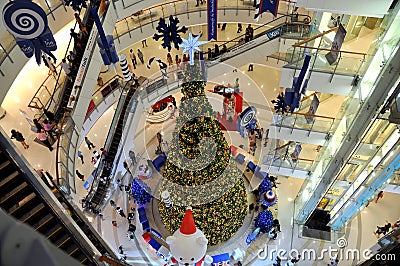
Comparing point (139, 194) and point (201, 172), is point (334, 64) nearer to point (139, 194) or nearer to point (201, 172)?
point (201, 172)

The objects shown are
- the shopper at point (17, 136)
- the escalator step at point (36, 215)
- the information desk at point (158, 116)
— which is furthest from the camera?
the information desk at point (158, 116)

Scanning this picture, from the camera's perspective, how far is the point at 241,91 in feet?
65.2

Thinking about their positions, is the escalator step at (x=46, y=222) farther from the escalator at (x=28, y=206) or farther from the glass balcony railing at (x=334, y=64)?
the glass balcony railing at (x=334, y=64)

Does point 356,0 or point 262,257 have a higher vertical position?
point 356,0

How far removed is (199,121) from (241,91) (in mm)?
9412

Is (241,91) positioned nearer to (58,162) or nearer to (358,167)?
(358,167)

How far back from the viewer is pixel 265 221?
14375 mm

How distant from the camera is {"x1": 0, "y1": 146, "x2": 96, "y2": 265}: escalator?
770 centimetres

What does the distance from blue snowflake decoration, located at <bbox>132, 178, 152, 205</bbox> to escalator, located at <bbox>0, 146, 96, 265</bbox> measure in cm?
696

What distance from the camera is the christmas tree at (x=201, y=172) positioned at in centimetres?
1077

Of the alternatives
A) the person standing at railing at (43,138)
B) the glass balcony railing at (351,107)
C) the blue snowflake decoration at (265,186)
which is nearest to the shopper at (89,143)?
the person standing at railing at (43,138)

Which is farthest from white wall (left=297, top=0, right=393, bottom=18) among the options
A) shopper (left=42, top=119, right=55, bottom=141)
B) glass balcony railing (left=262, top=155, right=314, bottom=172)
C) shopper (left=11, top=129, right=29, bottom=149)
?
shopper (left=11, top=129, right=29, bottom=149)

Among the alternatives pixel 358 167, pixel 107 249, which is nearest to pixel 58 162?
pixel 107 249

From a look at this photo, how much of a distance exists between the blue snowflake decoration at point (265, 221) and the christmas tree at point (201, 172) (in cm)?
89
